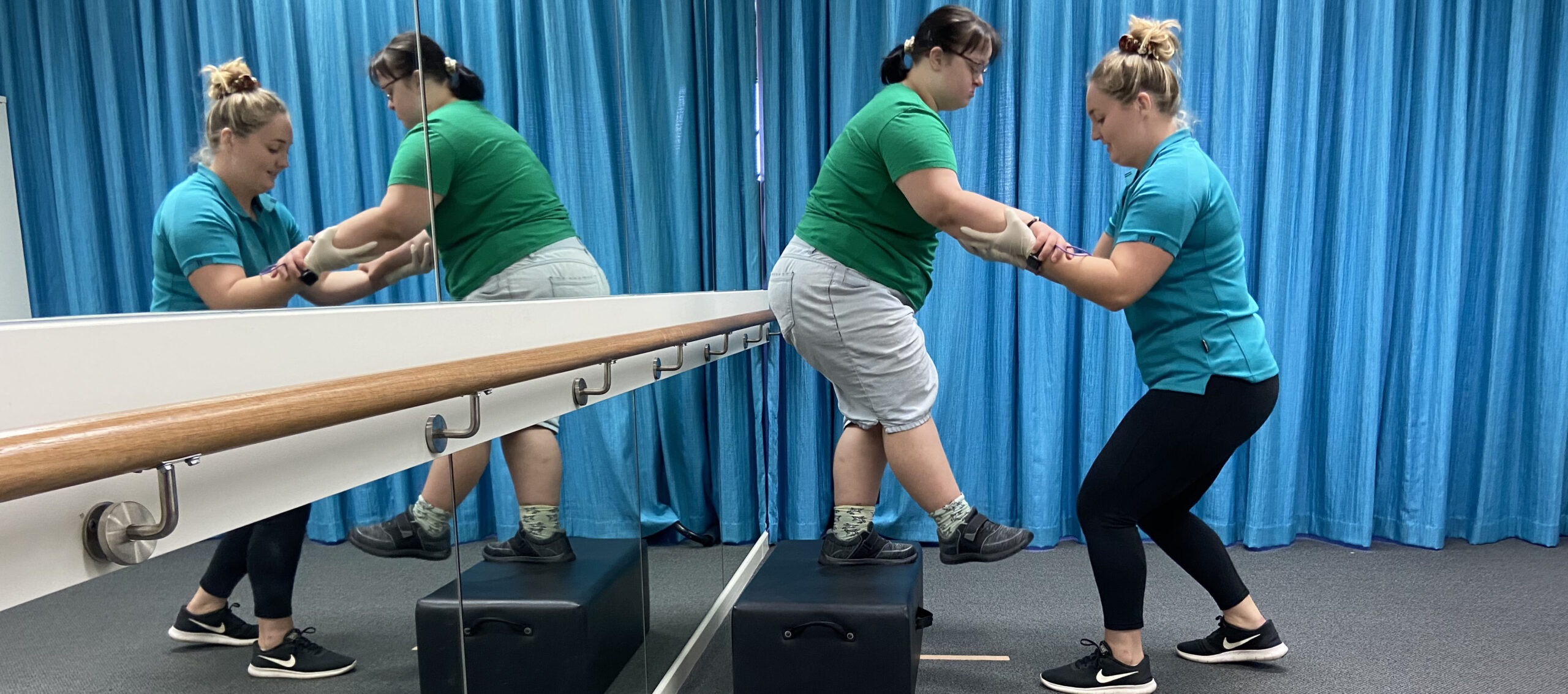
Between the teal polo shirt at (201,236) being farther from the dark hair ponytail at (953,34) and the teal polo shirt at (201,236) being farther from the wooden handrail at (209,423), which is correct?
the dark hair ponytail at (953,34)

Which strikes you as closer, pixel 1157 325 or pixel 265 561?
pixel 265 561

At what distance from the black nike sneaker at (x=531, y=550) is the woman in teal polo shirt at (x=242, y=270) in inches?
15.3

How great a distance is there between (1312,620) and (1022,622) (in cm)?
73

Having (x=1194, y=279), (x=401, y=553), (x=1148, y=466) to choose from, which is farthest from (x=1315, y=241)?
(x=401, y=553)

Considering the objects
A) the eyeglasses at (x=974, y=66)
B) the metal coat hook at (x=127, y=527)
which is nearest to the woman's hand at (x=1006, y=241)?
the eyeglasses at (x=974, y=66)

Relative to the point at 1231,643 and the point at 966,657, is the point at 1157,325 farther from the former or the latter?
the point at 966,657

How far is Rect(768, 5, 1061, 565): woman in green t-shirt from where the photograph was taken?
168 centimetres

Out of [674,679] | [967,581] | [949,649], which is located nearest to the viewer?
[674,679]

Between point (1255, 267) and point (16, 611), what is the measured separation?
3047mm

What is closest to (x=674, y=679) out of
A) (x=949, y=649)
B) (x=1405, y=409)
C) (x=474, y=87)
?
(x=949, y=649)

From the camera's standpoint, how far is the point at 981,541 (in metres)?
1.71

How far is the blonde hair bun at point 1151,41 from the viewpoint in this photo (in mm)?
1744

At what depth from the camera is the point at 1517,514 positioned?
287cm

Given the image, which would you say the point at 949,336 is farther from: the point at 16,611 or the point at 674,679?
the point at 16,611
